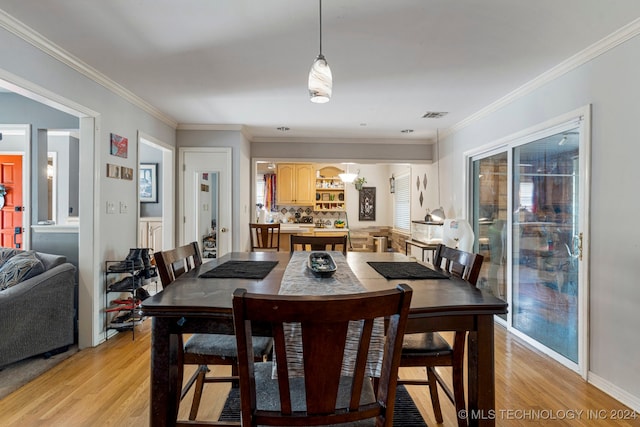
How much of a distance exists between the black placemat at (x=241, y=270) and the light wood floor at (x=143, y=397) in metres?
0.86

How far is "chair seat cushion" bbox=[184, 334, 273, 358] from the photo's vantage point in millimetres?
1604

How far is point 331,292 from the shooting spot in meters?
1.43

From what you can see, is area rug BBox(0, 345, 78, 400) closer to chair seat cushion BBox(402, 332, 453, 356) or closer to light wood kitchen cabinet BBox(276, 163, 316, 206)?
chair seat cushion BBox(402, 332, 453, 356)

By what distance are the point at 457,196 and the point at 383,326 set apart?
154 inches

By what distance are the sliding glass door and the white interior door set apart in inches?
132

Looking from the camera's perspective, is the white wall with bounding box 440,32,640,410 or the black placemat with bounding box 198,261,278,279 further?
the white wall with bounding box 440,32,640,410

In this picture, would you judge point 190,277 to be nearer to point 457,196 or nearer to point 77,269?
point 77,269

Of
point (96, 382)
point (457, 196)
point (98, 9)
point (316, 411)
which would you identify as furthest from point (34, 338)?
point (457, 196)

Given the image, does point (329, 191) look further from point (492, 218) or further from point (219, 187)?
point (492, 218)

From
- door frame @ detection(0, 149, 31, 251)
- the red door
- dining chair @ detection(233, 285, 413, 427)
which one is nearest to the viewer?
dining chair @ detection(233, 285, 413, 427)

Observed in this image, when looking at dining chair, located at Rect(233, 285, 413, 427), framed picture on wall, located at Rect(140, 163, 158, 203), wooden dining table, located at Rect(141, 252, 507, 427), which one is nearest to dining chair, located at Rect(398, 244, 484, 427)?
wooden dining table, located at Rect(141, 252, 507, 427)

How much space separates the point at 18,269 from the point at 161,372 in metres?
2.21

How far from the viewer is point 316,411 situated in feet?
3.16

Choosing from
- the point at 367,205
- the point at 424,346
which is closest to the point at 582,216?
the point at 424,346
